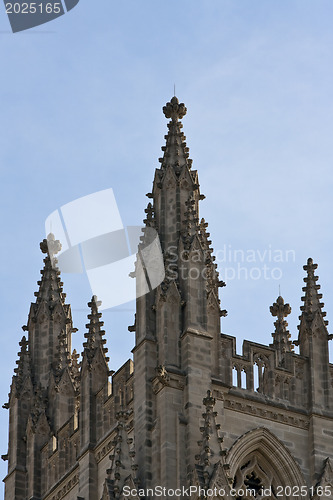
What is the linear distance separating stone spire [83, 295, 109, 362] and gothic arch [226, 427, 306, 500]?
602 centimetres

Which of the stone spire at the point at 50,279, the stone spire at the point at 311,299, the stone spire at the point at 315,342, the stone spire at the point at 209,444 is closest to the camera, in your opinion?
the stone spire at the point at 209,444

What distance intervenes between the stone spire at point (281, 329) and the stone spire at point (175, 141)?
18.2 feet

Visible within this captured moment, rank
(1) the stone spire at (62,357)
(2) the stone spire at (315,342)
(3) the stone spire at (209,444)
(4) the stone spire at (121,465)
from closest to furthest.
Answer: (3) the stone spire at (209,444)
(4) the stone spire at (121,465)
(2) the stone spire at (315,342)
(1) the stone spire at (62,357)

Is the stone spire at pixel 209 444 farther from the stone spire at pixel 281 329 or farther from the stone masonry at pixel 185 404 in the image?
the stone spire at pixel 281 329

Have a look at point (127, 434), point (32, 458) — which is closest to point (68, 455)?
point (32, 458)

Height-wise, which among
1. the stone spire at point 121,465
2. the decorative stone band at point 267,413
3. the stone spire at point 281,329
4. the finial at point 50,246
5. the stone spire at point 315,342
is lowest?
the stone spire at point 121,465

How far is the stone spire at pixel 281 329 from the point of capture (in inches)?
2365

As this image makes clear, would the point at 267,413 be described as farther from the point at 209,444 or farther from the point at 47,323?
the point at 47,323

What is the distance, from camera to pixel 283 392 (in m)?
56.4

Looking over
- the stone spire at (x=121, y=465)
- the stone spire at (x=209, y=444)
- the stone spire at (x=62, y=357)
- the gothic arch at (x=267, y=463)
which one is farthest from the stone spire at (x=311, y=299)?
the stone spire at (x=62, y=357)

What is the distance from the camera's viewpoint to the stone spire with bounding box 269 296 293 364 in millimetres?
60062

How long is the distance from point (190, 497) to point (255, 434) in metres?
3.92

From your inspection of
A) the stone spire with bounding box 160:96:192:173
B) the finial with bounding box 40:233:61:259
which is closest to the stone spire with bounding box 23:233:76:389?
the finial with bounding box 40:233:61:259

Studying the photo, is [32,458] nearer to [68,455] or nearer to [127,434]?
[68,455]
